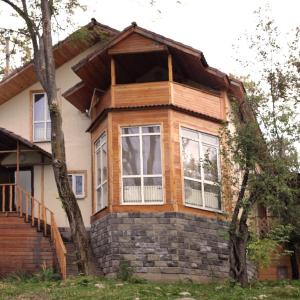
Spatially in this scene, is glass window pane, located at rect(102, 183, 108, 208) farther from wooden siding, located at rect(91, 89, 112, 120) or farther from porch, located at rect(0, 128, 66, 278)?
wooden siding, located at rect(91, 89, 112, 120)

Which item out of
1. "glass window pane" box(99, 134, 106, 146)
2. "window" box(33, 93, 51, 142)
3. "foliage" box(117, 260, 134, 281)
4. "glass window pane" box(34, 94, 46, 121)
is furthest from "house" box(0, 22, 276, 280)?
"glass window pane" box(34, 94, 46, 121)

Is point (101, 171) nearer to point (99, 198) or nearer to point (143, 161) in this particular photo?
point (99, 198)

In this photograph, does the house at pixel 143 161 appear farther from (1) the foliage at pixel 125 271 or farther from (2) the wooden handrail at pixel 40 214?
(1) the foliage at pixel 125 271

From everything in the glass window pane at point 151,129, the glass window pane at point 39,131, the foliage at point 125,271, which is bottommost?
the foliage at point 125,271

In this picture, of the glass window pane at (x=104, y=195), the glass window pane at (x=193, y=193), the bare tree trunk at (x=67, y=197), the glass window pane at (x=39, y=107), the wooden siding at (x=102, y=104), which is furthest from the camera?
the glass window pane at (x=39, y=107)

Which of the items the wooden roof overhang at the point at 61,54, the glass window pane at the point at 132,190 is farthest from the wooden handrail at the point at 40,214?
A: the wooden roof overhang at the point at 61,54

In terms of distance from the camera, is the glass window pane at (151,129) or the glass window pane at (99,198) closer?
the glass window pane at (151,129)

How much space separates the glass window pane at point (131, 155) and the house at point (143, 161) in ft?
0.10

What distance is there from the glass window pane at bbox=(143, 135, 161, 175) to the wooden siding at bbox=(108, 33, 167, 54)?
281 centimetres

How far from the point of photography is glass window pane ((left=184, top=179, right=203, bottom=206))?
720 inches

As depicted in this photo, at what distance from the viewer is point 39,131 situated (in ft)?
73.8

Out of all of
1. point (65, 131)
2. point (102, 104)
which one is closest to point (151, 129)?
point (102, 104)

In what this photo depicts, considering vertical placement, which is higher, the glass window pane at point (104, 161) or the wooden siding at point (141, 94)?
the wooden siding at point (141, 94)

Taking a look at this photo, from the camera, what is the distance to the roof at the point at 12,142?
784 inches
